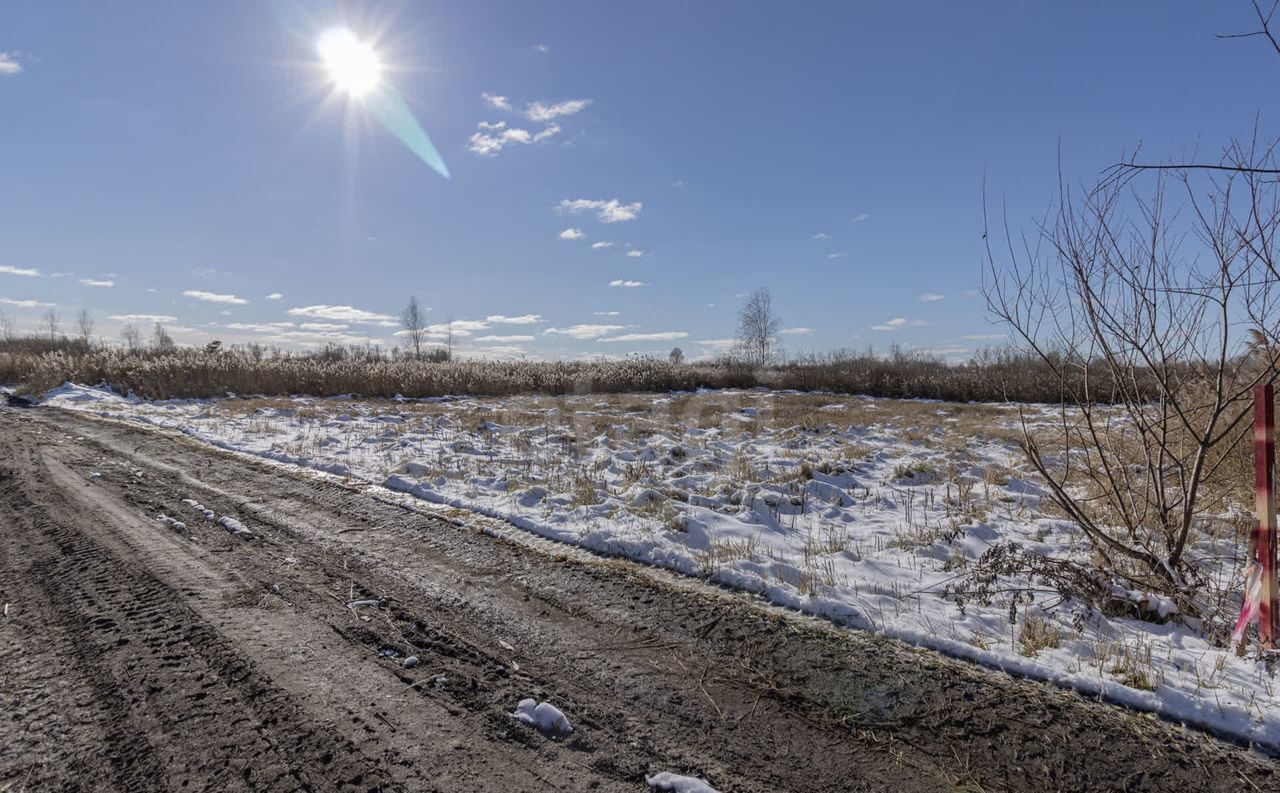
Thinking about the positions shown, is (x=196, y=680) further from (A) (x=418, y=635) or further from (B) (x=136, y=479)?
(B) (x=136, y=479)

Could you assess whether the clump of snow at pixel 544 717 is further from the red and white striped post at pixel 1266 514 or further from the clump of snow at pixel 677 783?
the red and white striped post at pixel 1266 514

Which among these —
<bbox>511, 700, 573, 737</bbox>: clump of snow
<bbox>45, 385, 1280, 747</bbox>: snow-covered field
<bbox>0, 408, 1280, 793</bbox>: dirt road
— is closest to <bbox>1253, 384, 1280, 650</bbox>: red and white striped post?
<bbox>45, 385, 1280, 747</bbox>: snow-covered field

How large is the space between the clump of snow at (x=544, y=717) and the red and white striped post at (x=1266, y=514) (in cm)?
400

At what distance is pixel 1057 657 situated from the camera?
3381mm

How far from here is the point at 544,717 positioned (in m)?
2.71

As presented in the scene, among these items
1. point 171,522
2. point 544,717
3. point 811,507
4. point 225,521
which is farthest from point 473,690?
point 811,507

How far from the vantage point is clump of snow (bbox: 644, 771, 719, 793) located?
2.27m

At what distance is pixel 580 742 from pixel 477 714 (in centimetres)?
54

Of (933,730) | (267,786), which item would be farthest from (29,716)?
(933,730)

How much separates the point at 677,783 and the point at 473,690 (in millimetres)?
1184

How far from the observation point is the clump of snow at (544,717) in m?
2.64

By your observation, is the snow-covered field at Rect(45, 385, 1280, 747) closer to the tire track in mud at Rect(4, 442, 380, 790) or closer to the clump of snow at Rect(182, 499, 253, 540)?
the clump of snow at Rect(182, 499, 253, 540)

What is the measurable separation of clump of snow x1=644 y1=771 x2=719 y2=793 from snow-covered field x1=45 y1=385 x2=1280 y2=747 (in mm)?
1959

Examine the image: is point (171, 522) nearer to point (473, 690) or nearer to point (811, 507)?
point (473, 690)
